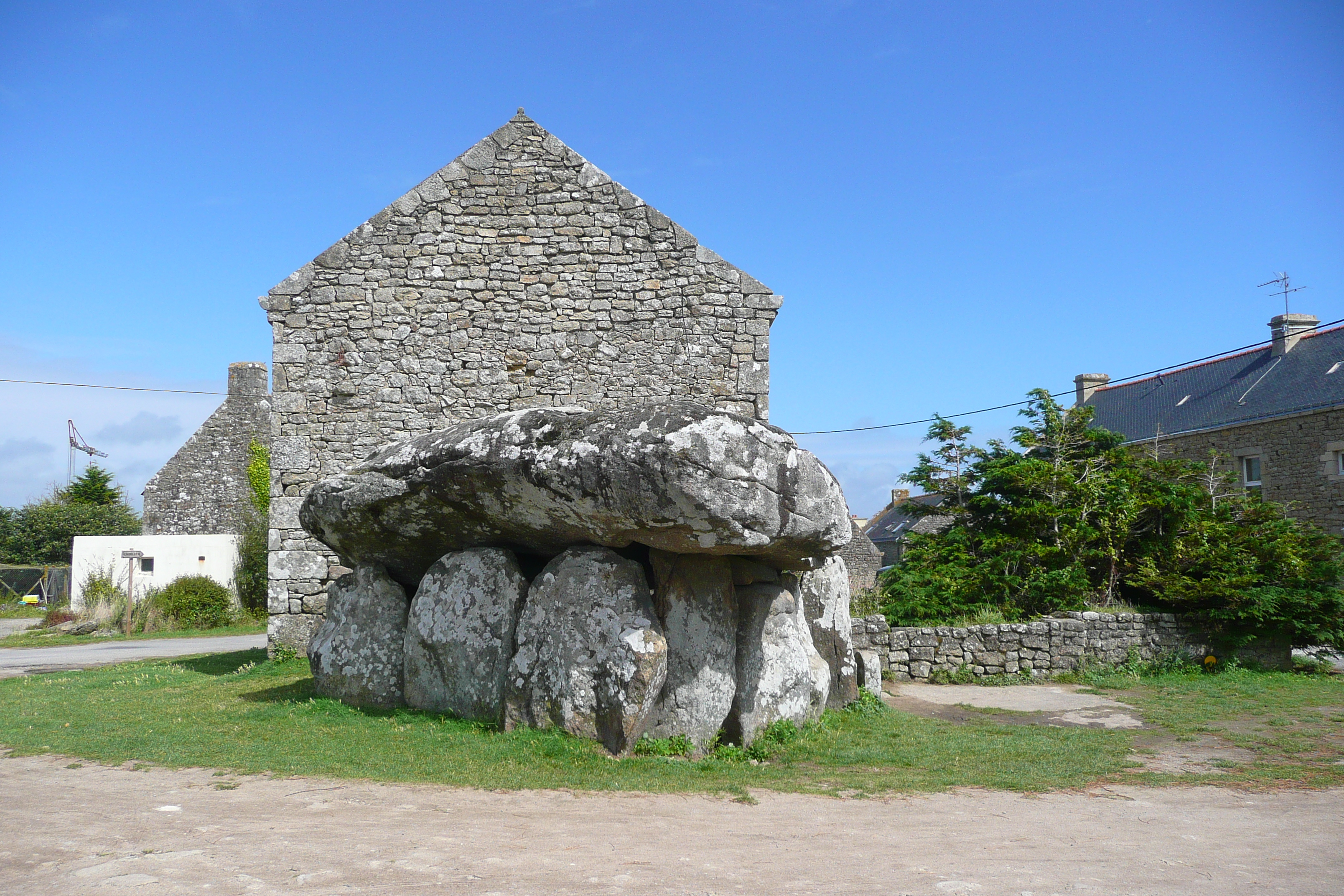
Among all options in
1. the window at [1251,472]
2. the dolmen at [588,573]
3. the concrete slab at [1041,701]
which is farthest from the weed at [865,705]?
the window at [1251,472]

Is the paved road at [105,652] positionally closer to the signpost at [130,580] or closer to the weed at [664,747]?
the signpost at [130,580]

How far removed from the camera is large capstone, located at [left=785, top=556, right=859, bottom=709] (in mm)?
8164

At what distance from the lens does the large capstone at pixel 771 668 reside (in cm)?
676

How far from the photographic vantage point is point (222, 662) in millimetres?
11906

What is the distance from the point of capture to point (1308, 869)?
4180 mm

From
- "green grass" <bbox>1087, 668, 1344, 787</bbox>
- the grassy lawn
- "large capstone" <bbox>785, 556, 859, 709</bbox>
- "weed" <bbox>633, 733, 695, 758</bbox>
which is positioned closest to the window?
"green grass" <bbox>1087, 668, 1344, 787</bbox>

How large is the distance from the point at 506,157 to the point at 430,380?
3.07 meters

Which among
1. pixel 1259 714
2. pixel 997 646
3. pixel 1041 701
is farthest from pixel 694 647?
pixel 997 646

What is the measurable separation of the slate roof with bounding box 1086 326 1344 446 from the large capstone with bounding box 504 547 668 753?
20840mm

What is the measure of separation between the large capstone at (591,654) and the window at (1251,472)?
71.5ft

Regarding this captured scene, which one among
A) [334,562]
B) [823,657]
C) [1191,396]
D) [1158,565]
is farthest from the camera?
[1191,396]

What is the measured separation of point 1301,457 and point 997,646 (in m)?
14.6

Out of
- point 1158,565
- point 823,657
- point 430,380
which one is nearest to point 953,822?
point 823,657

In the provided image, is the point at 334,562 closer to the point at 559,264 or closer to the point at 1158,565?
the point at 559,264
